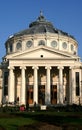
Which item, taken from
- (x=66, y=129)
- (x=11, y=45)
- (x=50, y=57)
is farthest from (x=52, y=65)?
(x=66, y=129)

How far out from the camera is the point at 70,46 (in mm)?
77312

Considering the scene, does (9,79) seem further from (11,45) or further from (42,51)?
(11,45)

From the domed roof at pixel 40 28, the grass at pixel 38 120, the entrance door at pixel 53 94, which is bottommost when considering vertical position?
the grass at pixel 38 120

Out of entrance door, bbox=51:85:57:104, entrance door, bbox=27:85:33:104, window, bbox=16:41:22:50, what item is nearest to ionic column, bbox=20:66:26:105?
entrance door, bbox=27:85:33:104

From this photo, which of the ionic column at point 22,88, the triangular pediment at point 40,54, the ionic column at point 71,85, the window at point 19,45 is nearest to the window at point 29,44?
the window at point 19,45

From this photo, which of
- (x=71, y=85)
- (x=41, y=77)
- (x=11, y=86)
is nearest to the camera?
(x=11, y=86)

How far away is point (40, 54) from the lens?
65.3 meters

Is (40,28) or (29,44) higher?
(40,28)

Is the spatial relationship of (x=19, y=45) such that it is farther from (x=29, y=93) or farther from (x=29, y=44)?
(x=29, y=93)

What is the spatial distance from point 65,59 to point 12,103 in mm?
12796

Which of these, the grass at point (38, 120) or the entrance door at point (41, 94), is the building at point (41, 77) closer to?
the entrance door at point (41, 94)

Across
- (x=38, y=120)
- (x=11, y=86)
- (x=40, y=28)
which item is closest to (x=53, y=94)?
(x=11, y=86)

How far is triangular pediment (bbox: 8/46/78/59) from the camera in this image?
6438 centimetres

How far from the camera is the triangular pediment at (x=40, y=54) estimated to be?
2534 inches
